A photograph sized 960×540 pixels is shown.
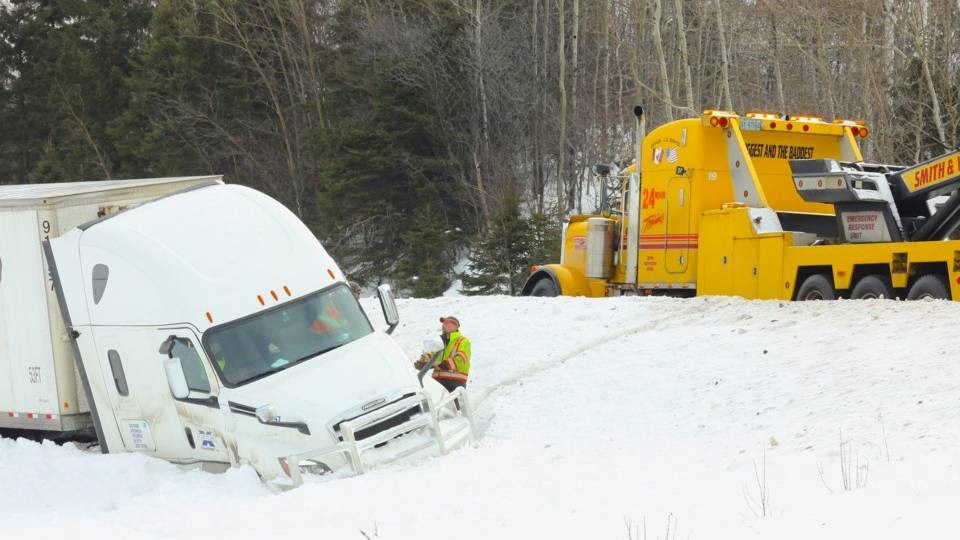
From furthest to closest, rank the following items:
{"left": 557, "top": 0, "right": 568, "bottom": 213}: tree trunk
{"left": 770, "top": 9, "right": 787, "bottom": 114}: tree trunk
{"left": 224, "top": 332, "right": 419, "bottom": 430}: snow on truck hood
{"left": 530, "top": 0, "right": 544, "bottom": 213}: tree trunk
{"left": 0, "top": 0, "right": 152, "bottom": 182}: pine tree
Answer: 1. {"left": 0, "top": 0, "right": 152, "bottom": 182}: pine tree
2. {"left": 530, "top": 0, "right": 544, "bottom": 213}: tree trunk
3. {"left": 557, "top": 0, "right": 568, "bottom": 213}: tree trunk
4. {"left": 770, "top": 9, "right": 787, "bottom": 114}: tree trunk
5. {"left": 224, "top": 332, "right": 419, "bottom": 430}: snow on truck hood

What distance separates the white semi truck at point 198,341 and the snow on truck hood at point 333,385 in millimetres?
18

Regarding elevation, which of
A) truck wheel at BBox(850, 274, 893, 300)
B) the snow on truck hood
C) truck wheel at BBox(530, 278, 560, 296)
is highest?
the snow on truck hood

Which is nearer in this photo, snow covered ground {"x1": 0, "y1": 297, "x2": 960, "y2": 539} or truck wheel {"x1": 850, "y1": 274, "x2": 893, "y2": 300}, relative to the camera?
snow covered ground {"x1": 0, "y1": 297, "x2": 960, "y2": 539}

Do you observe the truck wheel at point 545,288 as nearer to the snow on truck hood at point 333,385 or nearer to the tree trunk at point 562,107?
the snow on truck hood at point 333,385

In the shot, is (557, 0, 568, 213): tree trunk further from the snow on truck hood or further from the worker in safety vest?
the snow on truck hood

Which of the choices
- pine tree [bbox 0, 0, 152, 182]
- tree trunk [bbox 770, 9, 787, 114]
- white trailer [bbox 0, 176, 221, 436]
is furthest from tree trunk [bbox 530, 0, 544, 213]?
white trailer [bbox 0, 176, 221, 436]

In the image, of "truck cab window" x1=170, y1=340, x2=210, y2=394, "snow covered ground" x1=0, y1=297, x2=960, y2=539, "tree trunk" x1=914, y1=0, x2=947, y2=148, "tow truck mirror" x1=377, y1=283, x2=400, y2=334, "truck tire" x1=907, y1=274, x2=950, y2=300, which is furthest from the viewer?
"tree trunk" x1=914, y1=0, x2=947, y2=148

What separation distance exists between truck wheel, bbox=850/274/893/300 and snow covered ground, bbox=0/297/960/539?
1011mm

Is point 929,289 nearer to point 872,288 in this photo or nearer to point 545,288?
point 872,288

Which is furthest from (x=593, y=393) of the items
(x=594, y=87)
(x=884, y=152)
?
(x=594, y=87)

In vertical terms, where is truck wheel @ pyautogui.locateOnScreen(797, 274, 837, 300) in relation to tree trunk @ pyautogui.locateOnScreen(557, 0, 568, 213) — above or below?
below

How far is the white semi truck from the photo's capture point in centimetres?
1029

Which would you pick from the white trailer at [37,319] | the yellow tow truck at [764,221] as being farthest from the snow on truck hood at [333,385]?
the yellow tow truck at [764,221]

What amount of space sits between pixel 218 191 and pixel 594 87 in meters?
33.3
